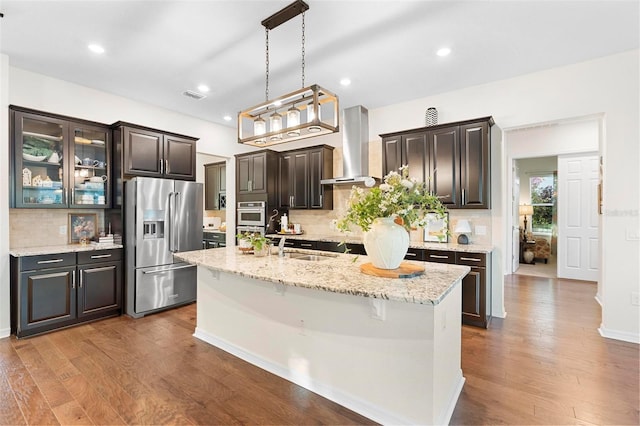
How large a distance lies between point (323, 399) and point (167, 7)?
126 inches

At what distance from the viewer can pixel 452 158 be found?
12.9 feet

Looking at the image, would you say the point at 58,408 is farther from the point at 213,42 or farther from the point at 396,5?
the point at 396,5

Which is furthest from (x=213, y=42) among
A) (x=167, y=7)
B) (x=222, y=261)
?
(x=222, y=261)

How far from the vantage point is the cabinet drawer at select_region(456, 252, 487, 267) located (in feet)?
11.6

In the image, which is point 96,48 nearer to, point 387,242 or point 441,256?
point 387,242

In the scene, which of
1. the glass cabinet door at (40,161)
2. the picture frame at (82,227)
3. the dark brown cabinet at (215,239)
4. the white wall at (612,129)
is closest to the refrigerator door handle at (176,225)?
the picture frame at (82,227)

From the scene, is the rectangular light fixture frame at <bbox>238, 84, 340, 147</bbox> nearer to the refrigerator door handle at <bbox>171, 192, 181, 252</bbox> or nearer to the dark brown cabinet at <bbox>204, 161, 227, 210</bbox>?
the refrigerator door handle at <bbox>171, 192, 181, 252</bbox>

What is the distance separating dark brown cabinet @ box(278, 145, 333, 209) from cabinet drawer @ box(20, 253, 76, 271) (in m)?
3.05

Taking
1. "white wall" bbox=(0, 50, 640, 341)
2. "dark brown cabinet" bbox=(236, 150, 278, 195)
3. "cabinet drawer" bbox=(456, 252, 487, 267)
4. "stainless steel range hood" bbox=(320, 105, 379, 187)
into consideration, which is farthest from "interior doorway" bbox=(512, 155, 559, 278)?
"dark brown cabinet" bbox=(236, 150, 278, 195)

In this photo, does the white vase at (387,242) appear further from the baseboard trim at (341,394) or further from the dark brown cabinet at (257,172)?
the dark brown cabinet at (257,172)

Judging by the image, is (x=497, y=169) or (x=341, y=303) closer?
(x=341, y=303)

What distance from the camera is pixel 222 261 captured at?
2.71 meters

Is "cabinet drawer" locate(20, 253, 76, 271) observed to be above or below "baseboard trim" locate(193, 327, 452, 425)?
above

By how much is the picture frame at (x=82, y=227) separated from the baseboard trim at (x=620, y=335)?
6.13 metres
